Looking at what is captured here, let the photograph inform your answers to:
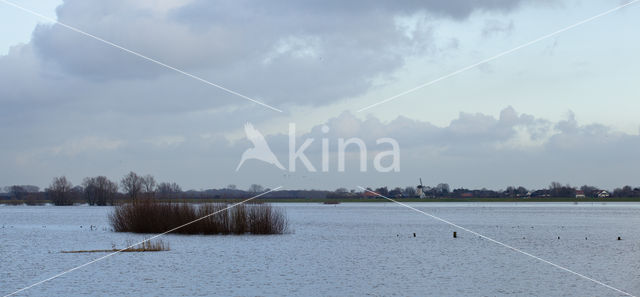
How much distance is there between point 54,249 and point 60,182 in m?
133

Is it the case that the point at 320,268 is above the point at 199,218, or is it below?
below

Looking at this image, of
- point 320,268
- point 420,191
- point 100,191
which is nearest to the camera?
point 320,268

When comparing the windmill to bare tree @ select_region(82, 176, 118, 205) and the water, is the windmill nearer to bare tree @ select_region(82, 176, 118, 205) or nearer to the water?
bare tree @ select_region(82, 176, 118, 205)

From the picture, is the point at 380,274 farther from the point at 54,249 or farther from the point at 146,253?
Result: the point at 54,249

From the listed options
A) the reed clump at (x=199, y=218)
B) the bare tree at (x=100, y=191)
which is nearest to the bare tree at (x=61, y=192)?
the bare tree at (x=100, y=191)

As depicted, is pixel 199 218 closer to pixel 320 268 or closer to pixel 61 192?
pixel 320 268

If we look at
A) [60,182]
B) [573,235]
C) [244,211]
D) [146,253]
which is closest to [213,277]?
[146,253]

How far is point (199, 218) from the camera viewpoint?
4097 cm

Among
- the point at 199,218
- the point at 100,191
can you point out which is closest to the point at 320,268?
the point at 199,218

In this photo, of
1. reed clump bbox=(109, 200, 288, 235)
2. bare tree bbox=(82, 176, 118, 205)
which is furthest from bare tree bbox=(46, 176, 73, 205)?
reed clump bbox=(109, 200, 288, 235)

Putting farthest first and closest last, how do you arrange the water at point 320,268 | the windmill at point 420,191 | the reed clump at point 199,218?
1. the windmill at point 420,191
2. the reed clump at point 199,218
3. the water at point 320,268

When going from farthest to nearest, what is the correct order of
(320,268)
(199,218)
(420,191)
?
(420,191) < (199,218) < (320,268)

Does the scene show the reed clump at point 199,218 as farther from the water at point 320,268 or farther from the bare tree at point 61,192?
the bare tree at point 61,192

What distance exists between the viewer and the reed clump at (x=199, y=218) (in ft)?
133
